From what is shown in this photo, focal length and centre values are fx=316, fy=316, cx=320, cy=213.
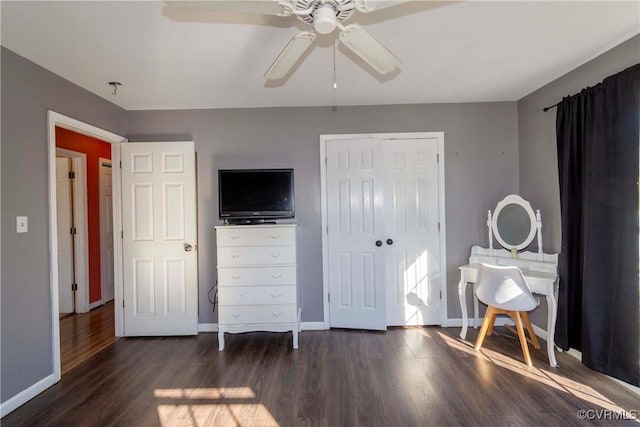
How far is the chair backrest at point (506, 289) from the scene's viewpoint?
254cm

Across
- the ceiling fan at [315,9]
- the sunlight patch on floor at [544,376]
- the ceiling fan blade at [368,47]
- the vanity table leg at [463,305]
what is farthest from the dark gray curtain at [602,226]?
the ceiling fan at [315,9]

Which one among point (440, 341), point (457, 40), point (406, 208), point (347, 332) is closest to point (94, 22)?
point (457, 40)

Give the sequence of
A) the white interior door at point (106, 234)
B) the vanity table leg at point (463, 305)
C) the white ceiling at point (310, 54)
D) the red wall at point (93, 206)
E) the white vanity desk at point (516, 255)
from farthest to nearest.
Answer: the white interior door at point (106, 234)
the red wall at point (93, 206)
the vanity table leg at point (463, 305)
the white vanity desk at point (516, 255)
the white ceiling at point (310, 54)

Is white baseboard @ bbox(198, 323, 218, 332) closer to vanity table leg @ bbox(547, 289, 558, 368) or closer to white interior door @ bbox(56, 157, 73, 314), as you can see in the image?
white interior door @ bbox(56, 157, 73, 314)

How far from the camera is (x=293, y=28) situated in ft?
6.65

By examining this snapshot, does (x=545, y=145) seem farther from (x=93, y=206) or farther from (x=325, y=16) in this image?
(x=93, y=206)

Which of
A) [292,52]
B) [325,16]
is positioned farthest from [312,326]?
[325,16]

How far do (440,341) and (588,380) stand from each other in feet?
3.60

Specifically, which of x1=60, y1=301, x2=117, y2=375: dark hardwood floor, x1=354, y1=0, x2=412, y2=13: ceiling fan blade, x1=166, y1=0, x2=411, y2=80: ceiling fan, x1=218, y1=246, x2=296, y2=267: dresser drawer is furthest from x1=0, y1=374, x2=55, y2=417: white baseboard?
x1=354, y1=0, x2=412, y2=13: ceiling fan blade

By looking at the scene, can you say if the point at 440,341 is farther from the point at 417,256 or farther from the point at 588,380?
the point at 588,380

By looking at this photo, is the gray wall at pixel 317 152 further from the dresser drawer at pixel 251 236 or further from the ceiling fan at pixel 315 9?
the ceiling fan at pixel 315 9

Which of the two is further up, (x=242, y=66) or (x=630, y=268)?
(x=242, y=66)

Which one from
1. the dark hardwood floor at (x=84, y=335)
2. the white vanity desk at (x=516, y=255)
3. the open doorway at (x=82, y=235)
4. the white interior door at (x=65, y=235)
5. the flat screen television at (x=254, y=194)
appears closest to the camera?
the white vanity desk at (x=516, y=255)

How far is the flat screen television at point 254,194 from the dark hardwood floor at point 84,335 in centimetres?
176
